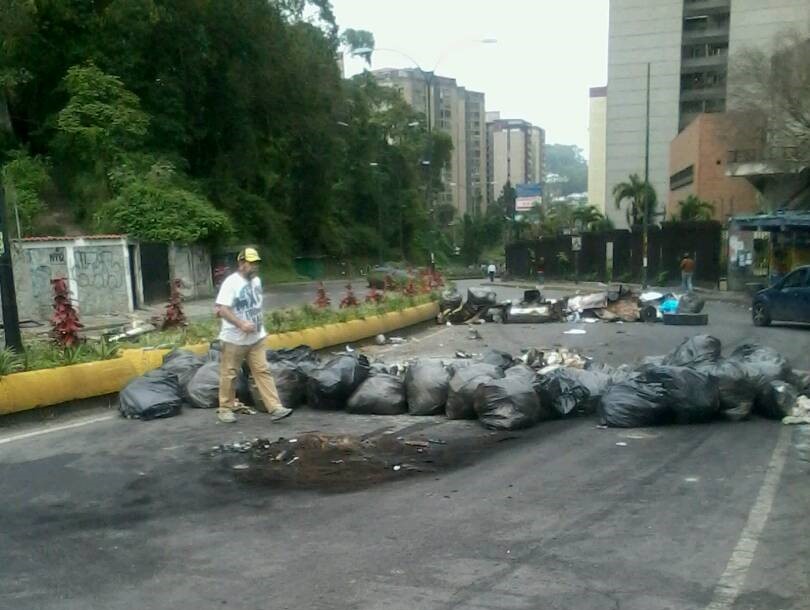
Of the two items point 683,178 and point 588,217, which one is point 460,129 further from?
point 683,178

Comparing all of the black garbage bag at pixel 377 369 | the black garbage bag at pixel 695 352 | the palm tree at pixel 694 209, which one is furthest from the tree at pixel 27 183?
the palm tree at pixel 694 209

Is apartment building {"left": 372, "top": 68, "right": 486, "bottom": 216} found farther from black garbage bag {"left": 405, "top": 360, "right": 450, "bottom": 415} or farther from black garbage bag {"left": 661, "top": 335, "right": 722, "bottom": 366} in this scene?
black garbage bag {"left": 405, "top": 360, "right": 450, "bottom": 415}

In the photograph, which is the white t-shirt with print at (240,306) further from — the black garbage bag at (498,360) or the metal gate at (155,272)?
the metal gate at (155,272)

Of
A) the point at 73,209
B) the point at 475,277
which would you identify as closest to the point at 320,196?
the point at 475,277

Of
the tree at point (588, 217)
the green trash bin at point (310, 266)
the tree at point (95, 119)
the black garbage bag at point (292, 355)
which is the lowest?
the green trash bin at point (310, 266)

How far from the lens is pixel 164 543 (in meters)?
4.85

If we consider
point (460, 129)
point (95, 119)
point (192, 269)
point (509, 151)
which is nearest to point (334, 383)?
point (192, 269)

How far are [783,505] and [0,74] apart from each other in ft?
109

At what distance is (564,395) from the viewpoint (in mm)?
8211

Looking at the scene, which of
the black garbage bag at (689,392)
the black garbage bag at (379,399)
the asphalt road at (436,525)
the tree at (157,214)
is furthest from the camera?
the tree at (157,214)

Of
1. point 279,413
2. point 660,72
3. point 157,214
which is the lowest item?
point 279,413

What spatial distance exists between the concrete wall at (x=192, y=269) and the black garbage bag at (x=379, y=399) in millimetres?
21981

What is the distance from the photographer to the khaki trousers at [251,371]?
816cm

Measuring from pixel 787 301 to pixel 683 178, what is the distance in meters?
47.0
